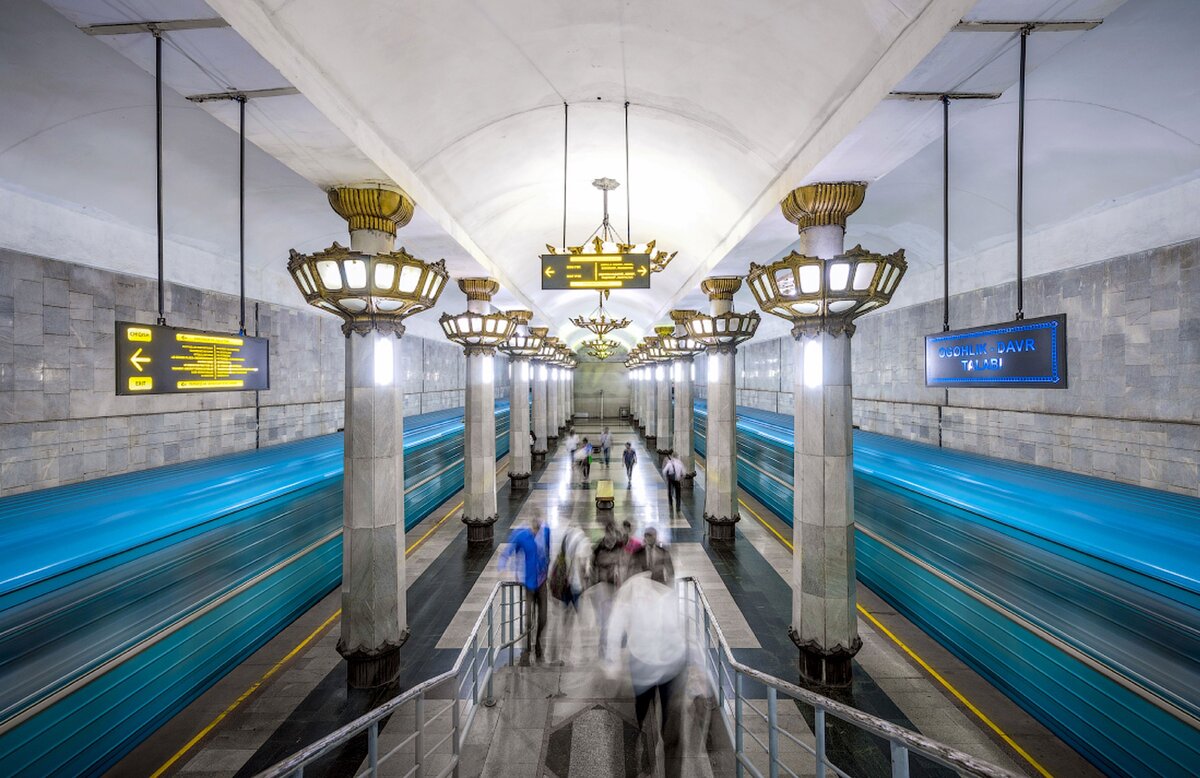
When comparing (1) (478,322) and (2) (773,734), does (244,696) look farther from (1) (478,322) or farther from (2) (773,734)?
(1) (478,322)

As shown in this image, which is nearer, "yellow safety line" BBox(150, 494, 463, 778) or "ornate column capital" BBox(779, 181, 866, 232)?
"yellow safety line" BBox(150, 494, 463, 778)

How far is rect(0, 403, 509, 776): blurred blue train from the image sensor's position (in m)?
3.42

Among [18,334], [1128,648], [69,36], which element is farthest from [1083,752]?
[18,334]

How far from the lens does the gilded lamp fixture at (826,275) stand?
470 centimetres

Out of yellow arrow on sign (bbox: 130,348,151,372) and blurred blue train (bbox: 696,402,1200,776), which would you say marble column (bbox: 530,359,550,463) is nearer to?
blurred blue train (bbox: 696,402,1200,776)

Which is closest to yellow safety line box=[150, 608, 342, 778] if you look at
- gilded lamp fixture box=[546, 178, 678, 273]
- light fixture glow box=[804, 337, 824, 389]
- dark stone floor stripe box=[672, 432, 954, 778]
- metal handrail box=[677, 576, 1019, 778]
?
metal handrail box=[677, 576, 1019, 778]

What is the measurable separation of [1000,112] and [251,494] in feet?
31.0

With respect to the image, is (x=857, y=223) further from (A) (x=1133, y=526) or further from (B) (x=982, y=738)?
(B) (x=982, y=738)

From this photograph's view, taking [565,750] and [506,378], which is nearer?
[565,750]

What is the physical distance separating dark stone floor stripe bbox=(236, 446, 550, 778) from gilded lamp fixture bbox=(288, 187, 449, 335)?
12.4 feet

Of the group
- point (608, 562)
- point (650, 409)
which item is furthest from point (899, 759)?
point (650, 409)

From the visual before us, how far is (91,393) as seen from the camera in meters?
6.04

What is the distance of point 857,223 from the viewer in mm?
9336

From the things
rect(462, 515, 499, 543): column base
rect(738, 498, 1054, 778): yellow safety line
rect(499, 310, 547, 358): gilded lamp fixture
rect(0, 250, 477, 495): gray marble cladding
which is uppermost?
rect(499, 310, 547, 358): gilded lamp fixture
